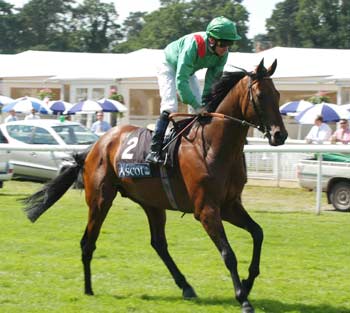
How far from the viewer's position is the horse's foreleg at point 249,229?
6.84m

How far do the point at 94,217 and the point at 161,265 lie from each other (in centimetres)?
131

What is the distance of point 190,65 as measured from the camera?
701 cm

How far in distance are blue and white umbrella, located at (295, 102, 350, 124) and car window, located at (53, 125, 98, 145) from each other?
4.97 meters

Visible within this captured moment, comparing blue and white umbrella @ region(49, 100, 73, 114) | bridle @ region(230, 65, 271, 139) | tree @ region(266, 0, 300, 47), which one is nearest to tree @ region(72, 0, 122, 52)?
tree @ region(266, 0, 300, 47)

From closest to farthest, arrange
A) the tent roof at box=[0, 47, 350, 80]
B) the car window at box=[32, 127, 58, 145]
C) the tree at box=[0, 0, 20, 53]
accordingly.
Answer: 1. the car window at box=[32, 127, 58, 145]
2. the tent roof at box=[0, 47, 350, 80]
3. the tree at box=[0, 0, 20, 53]

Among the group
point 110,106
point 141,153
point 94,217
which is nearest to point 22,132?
point 110,106

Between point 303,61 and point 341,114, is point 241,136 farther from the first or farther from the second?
point 303,61

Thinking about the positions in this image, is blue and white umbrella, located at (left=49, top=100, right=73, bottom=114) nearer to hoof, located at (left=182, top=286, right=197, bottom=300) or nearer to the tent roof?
the tent roof

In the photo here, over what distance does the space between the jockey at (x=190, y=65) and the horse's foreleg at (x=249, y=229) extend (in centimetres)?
78

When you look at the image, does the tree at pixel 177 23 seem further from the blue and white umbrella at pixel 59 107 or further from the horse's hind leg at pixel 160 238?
the horse's hind leg at pixel 160 238

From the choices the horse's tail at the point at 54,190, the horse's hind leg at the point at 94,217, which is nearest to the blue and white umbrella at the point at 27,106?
the horse's tail at the point at 54,190

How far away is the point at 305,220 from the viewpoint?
496 inches

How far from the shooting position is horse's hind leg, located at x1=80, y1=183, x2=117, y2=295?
761cm

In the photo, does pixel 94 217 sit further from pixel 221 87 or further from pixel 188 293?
pixel 221 87
